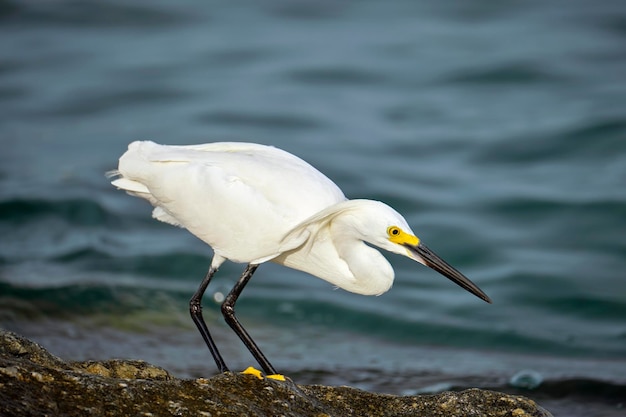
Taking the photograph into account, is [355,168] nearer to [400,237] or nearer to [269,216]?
[269,216]

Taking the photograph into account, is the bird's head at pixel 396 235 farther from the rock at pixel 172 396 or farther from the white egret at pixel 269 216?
the rock at pixel 172 396

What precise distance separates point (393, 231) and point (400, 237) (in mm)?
60

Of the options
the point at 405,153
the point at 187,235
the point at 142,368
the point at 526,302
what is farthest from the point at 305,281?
the point at 142,368

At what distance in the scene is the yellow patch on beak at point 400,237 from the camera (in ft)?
19.3

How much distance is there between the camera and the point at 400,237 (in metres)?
5.92

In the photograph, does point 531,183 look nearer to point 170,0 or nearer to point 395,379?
point 395,379

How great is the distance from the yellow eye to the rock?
1152mm

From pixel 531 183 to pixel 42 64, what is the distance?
36.2ft

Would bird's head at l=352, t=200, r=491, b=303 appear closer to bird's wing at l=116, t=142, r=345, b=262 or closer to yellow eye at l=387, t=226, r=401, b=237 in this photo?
yellow eye at l=387, t=226, r=401, b=237

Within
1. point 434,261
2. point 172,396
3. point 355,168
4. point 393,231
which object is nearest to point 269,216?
point 393,231

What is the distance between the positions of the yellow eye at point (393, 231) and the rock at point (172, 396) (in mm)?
1152

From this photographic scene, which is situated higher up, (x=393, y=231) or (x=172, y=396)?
(x=393, y=231)

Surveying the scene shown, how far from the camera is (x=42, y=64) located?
2000cm

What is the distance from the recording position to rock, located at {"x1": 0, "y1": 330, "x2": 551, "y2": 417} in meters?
4.16
